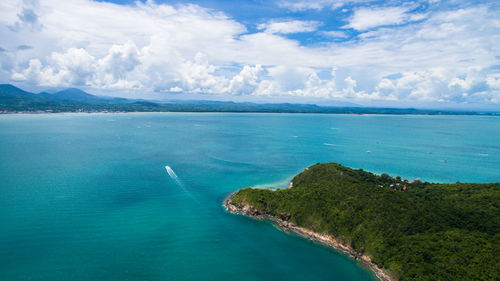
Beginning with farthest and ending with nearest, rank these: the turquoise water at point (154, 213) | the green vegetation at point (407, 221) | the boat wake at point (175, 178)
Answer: the boat wake at point (175, 178), the turquoise water at point (154, 213), the green vegetation at point (407, 221)

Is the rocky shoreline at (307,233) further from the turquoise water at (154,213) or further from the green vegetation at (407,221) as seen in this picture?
the turquoise water at (154,213)

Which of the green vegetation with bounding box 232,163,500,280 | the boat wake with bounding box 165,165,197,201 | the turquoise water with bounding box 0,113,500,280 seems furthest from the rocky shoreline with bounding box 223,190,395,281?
the boat wake with bounding box 165,165,197,201

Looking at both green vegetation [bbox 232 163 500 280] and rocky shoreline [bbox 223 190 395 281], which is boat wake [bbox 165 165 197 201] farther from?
green vegetation [bbox 232 163 500 280]

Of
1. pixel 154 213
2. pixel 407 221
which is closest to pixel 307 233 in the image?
pixel 407 221

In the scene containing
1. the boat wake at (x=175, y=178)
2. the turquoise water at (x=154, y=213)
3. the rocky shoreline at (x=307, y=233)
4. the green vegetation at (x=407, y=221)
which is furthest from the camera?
the boat wake at (x=175, y=178)

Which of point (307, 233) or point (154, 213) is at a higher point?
point (154, 213)

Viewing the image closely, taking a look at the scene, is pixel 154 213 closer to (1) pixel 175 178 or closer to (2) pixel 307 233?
(1) pixel 175 178

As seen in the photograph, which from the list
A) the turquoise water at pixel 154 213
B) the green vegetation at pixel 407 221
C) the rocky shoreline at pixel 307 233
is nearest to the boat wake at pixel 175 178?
the turquoise water at pixel 154 213
